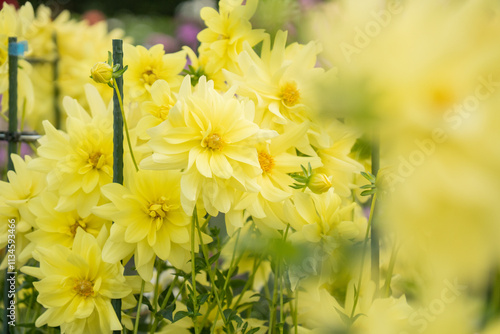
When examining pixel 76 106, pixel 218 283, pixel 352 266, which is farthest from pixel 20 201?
pixel 352 266

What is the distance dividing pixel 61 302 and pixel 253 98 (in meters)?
0.26

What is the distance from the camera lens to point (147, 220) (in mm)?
474

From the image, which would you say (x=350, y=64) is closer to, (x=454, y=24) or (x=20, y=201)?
(x=454, y=24)

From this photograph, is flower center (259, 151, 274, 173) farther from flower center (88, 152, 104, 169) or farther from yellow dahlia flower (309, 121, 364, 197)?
flower center (88, 152, 104, 169)

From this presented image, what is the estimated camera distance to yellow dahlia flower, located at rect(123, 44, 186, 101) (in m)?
0.55

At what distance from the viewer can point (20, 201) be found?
55 centimetres

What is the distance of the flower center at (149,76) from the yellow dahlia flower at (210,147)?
14 cm

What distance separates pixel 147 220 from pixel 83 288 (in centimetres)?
10

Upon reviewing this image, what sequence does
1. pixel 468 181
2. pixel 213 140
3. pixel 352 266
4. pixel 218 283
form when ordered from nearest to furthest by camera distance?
pixel 468 181
pixel 352 266
pixel 213 140
pixel 218 283

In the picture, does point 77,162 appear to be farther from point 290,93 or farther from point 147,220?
point 290,93

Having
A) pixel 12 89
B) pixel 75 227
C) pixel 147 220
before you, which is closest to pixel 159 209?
pixel 147 220

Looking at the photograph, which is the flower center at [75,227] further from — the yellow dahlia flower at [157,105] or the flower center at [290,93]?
the flower center at [290,93]

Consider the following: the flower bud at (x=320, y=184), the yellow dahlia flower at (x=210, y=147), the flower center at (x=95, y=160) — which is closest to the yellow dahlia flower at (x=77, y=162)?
the flower center at (x=95, y=160)

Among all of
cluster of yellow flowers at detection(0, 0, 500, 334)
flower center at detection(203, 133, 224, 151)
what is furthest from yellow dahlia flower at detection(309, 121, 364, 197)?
flower center at detection(203, 133, 224, 151)
